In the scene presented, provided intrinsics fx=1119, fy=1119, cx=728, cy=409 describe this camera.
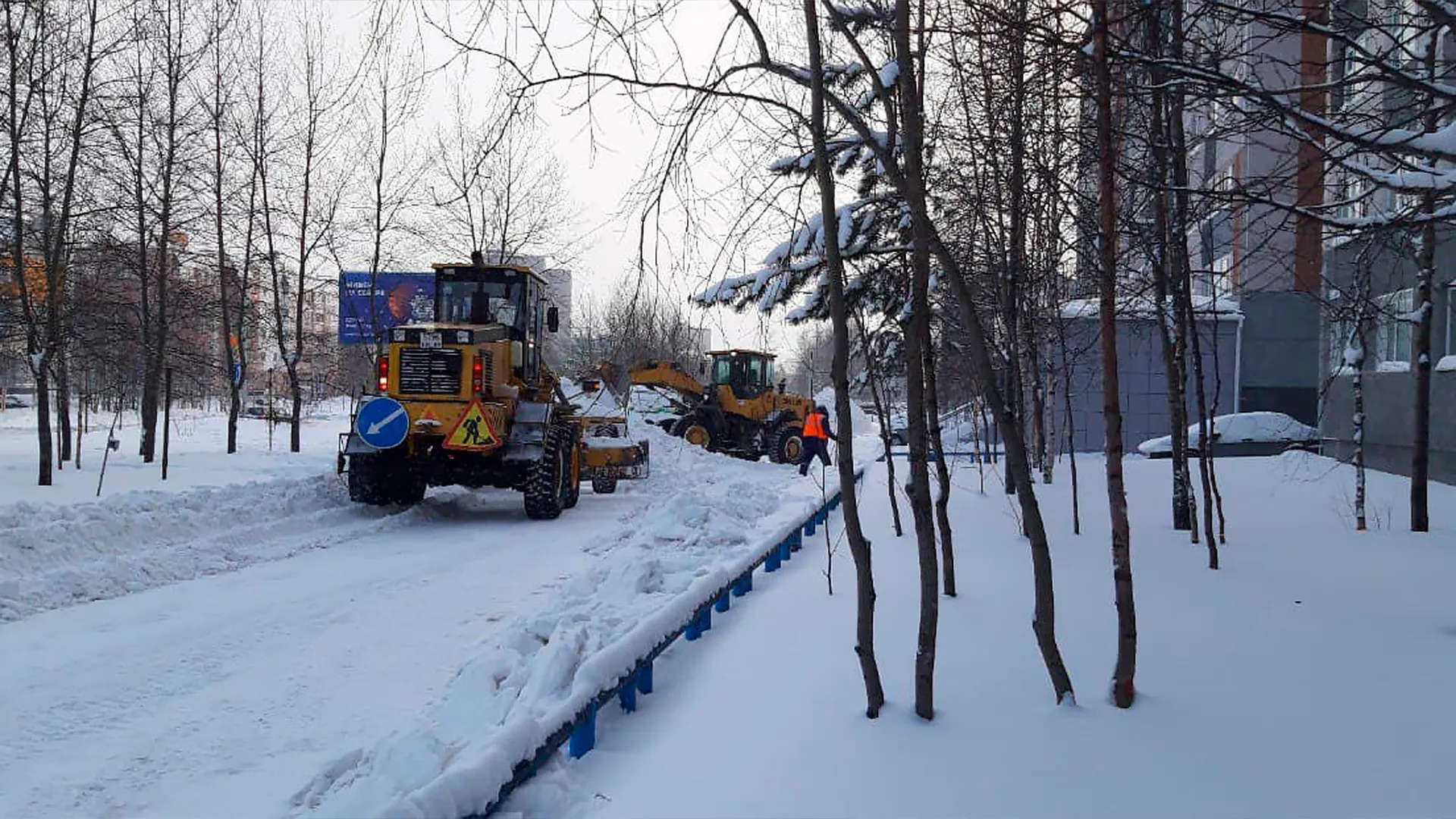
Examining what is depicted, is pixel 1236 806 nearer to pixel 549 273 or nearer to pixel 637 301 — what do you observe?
pixel 637 301

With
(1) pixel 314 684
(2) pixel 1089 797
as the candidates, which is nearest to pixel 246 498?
(1) pixel 314 684

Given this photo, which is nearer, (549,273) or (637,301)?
(637,301)

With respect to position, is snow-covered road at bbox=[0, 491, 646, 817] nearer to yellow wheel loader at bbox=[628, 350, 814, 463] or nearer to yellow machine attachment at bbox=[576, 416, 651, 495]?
yellow machine attachment at bbox=[576, 416, 651, 495]

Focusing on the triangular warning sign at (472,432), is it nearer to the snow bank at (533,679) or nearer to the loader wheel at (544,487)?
the loader wheel at (544,487)

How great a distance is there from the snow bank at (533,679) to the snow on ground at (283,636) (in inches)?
0.8

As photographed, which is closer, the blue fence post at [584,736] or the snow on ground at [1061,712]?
the snow on ground at [1061,712]

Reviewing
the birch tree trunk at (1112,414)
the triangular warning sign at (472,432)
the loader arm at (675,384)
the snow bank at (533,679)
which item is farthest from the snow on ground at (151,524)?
the loader arm at (675,384)

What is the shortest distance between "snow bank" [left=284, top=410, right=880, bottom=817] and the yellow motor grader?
172 inches

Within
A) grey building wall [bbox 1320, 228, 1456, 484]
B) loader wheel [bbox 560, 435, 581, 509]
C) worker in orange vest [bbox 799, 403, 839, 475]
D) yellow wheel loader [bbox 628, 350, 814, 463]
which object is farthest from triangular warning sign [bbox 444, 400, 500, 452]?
yellow wheel loader [bbox 628, 350, 814, 463]

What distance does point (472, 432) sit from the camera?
14.3m

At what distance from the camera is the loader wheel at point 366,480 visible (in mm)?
14523

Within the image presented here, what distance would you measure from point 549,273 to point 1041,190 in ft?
46.2

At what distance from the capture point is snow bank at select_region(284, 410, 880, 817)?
3.43 metres

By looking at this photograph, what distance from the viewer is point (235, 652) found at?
699cm
